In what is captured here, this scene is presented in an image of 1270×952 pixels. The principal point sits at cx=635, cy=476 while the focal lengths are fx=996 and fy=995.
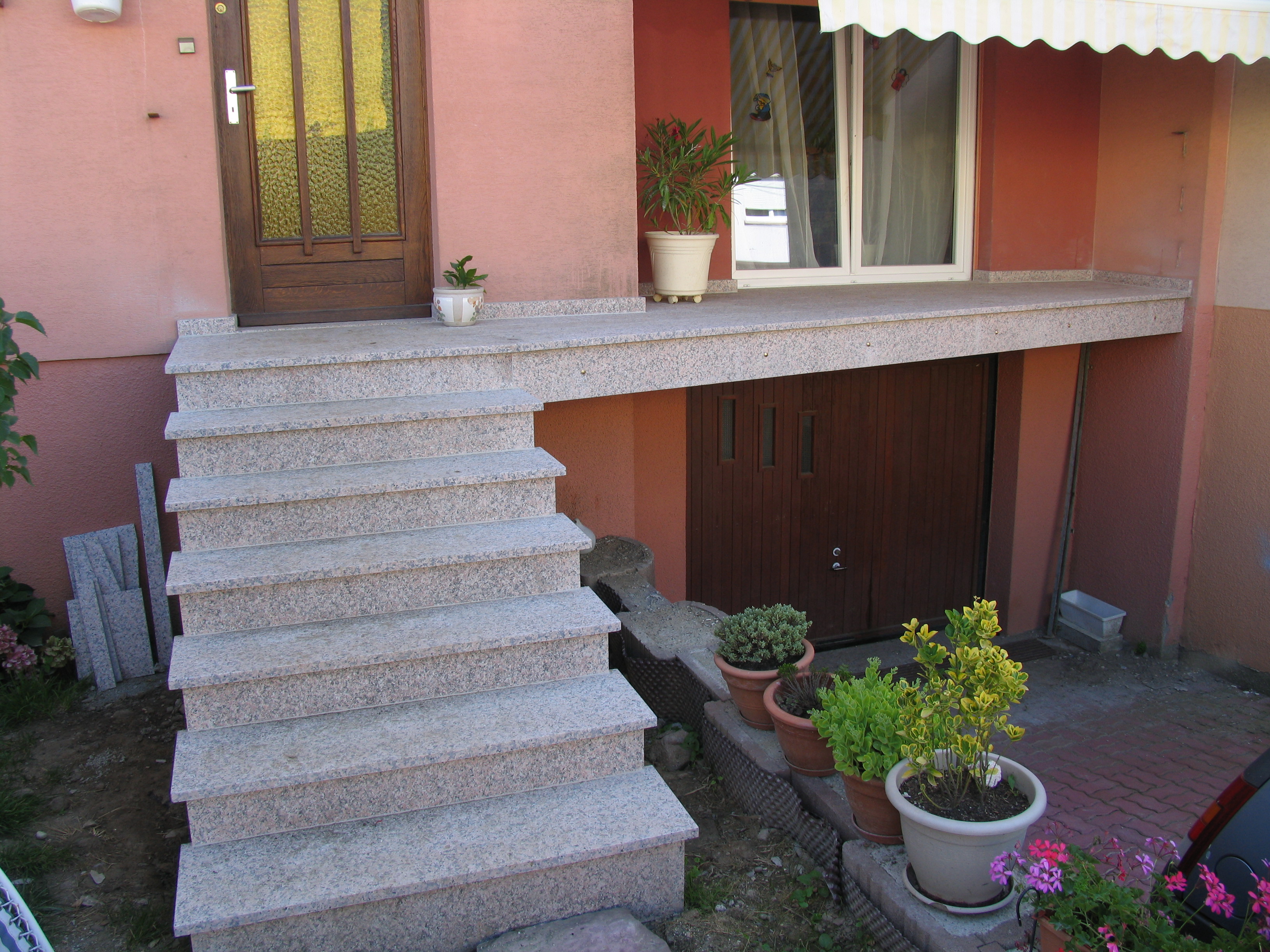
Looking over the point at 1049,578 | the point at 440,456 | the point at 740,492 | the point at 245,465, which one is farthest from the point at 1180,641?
the point at 245,465

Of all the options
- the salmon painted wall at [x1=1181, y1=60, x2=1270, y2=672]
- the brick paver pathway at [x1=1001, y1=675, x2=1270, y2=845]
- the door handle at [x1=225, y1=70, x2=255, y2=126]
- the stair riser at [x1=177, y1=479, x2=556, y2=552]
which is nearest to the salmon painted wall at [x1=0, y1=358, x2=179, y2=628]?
the door handle at [x1=225, y1=70, x2=255, y2=126]

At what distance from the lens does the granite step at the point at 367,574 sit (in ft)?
11.7

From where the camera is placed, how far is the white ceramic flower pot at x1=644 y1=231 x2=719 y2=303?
653 cm

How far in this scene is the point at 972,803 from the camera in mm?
2986

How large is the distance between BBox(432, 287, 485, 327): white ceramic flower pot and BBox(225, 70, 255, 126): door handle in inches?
55.0

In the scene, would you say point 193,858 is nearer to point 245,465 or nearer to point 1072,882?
point 245,465

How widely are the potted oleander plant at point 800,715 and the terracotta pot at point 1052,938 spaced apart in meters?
0.94

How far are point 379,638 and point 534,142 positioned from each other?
3.35 meters

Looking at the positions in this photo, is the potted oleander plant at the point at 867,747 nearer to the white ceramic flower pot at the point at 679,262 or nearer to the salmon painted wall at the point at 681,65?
the white ceramic flower pot at the point at 679,262

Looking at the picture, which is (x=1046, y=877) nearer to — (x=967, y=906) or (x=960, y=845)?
(x=960, y=845)

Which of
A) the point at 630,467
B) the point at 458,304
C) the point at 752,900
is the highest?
the point at 458,304

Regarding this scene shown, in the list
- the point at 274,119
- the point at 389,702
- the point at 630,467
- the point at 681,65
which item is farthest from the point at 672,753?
the point at 681,65

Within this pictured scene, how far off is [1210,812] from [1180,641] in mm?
5318

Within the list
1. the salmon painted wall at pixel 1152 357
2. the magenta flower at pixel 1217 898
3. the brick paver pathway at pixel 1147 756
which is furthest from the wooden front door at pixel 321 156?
the salmon painted wall at pixel 1152 357
